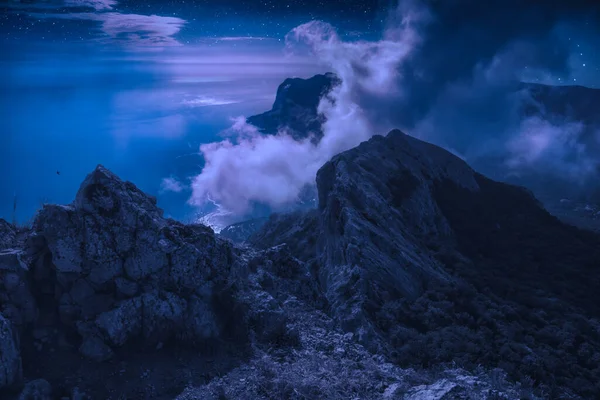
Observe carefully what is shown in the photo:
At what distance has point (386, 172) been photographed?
40.2 meters

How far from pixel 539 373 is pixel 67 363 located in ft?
58.4

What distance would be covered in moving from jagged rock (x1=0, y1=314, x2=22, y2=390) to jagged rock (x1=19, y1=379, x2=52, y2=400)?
0.31m

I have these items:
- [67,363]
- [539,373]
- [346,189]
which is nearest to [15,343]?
[67,363]

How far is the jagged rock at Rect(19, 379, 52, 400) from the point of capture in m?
7.89

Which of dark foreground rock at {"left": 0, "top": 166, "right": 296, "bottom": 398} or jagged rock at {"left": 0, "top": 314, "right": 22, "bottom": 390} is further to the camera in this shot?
dark foreground rock at {"left": 0, "top": 166, "right": 296, "bottom": 398}

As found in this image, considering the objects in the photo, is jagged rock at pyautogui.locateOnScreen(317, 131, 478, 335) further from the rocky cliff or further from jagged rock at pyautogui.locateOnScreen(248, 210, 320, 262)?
jagged rock at pyautogui.locateOnScreen(248, 210, 320, 262)

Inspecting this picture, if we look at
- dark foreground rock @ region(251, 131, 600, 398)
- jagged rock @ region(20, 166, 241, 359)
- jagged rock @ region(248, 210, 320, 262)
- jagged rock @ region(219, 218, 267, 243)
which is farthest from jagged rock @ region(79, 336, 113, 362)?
jagged rock @ region(219, 218, 267, 243)

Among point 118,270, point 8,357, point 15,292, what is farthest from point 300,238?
point 8,357

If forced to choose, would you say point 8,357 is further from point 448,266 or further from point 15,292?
point 448,266

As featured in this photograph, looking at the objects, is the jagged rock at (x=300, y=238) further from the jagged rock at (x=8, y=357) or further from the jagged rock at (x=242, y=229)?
the jagged rock at (x=242, y=229)

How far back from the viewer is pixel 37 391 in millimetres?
8023

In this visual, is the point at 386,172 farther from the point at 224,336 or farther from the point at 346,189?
the point at 224,336

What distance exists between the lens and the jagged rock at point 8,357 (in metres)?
7.82

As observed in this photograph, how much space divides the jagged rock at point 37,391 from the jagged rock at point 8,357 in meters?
0.31
